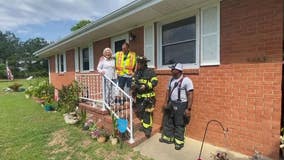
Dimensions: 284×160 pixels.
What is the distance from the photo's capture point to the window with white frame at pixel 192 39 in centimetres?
423

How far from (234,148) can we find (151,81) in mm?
2066

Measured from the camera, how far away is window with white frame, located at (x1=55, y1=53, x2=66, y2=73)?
43.4ft

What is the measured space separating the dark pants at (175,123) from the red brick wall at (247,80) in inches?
19.0

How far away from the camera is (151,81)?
4855 mm

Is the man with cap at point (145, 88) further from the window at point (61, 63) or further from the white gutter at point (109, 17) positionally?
the window at point (61, 63)

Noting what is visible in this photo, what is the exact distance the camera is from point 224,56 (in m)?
4.06

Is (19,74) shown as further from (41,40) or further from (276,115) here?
(276,115)

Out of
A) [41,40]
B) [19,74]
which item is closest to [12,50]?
[41,40]

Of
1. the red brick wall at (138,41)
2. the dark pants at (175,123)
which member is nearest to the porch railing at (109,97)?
the dark pants at (175,123)

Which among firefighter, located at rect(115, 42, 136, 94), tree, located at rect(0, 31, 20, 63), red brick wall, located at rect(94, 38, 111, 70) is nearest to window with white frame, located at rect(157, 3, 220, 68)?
firefighter, located at rect(115, 42, 136, 94)

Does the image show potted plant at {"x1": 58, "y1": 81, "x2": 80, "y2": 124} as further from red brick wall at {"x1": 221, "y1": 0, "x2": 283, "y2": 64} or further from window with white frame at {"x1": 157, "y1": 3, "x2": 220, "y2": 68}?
red brick wall at {"x1": 221, "y1": 0, "x2": 283, "y2": 64}

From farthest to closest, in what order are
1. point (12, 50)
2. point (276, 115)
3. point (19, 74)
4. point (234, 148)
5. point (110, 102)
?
point (12, 50)
point (19, 74)
point (110, 102)
point (234, 148)
point (276, 115)

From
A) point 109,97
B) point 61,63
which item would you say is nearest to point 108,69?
point 109,97

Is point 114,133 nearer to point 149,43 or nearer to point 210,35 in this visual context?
point 149,43
